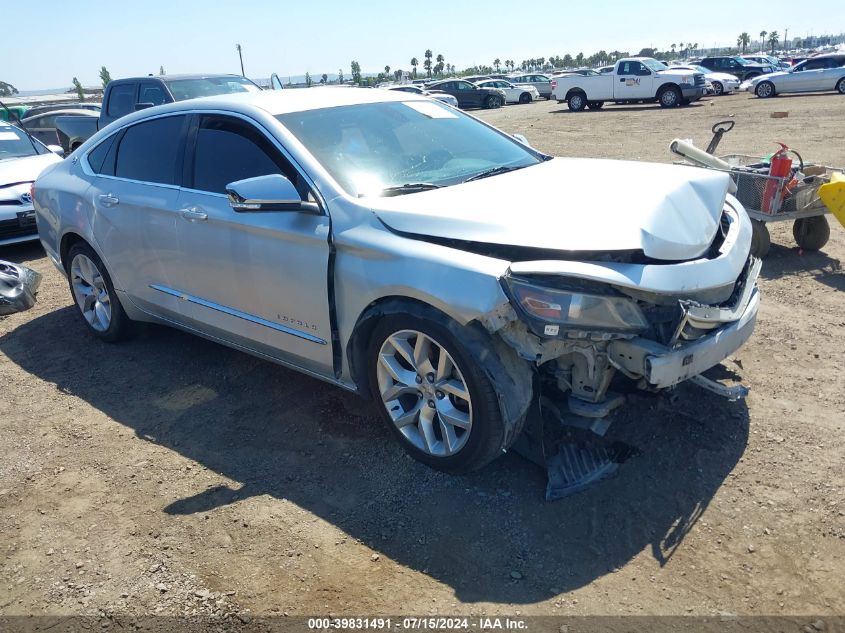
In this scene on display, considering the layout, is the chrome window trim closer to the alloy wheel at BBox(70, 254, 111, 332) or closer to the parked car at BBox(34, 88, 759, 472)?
the parked car at BBox(34, 88, 759, 472)

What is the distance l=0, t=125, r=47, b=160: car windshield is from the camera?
9297 millimetres

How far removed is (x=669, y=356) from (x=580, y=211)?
75 cm

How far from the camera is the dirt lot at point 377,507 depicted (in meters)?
2.68

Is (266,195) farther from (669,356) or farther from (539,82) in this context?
(539,82)

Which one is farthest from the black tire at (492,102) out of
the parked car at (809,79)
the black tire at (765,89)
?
the black tire at (765,89)

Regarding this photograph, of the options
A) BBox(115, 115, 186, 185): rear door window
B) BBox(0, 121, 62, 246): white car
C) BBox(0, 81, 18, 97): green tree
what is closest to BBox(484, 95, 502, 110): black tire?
BBox(0, 121, 62, 246): white car

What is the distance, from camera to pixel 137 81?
10.9 meters

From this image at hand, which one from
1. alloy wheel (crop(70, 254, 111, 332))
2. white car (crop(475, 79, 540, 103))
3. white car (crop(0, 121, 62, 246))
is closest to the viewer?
alloy wheel (crop(70, 254, 111, 332))

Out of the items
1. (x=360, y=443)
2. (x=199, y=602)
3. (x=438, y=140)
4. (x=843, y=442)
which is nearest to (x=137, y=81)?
(x=438, y=140)

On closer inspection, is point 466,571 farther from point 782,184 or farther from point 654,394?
point 782,184

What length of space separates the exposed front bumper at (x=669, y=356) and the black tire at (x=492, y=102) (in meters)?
33.0

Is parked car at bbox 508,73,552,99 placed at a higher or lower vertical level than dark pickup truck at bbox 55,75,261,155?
lower

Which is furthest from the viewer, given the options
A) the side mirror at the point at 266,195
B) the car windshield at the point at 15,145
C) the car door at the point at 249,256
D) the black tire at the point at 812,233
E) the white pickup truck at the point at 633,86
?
the white pickup truck at the point at 633,86

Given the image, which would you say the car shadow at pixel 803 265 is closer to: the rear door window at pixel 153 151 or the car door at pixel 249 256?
the car door at pixel 249 256
